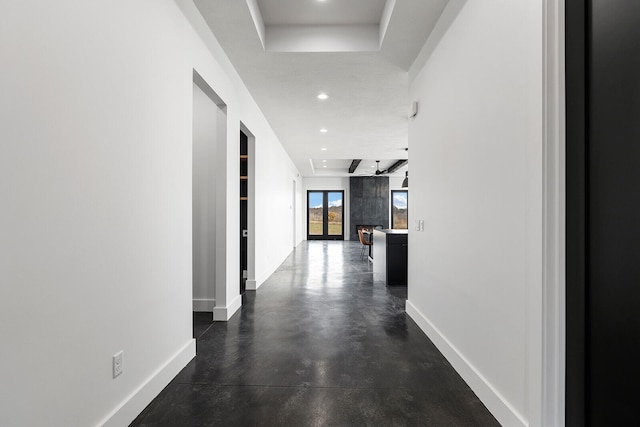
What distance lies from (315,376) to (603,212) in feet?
6.23

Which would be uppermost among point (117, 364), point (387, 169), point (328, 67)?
point (387, 169)

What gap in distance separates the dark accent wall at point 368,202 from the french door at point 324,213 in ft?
2.09

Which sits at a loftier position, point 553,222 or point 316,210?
point 316,210

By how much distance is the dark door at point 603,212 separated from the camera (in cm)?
114

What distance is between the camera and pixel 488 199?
190cm

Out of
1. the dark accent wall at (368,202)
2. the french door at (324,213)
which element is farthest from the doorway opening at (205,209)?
the french door at (324,213)

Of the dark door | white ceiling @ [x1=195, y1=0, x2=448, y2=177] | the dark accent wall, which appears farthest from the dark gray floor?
the dark accent wall

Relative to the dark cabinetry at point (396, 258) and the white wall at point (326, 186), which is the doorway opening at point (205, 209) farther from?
the white wall at point (326, 186)

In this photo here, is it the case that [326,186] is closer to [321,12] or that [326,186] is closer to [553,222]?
[321,12]

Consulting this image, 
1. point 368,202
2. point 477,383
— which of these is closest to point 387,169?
point 368,202

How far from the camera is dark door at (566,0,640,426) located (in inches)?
44.7

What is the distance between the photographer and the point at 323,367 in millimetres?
2357

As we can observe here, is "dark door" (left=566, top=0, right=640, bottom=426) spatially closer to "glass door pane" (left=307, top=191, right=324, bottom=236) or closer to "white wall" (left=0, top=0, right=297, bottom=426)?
"white wall" (left=0, top=0, right=297, bottom=426)

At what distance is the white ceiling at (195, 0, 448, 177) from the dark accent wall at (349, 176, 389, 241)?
734cm
